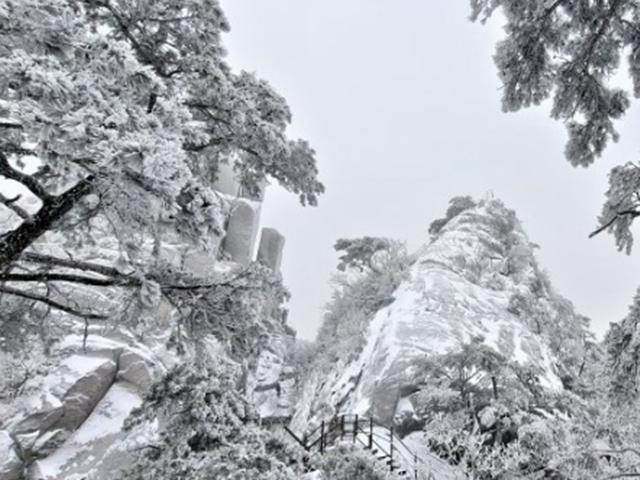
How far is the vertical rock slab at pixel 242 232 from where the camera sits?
23328mm

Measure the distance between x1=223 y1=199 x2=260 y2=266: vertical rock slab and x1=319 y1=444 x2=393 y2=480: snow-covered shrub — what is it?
1566 cm

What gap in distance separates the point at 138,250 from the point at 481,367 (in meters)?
9.29

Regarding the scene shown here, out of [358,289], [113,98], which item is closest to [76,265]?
[113,98]

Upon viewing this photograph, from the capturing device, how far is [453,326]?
56.4ft

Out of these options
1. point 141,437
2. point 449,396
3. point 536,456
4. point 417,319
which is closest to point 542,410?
point 536,456

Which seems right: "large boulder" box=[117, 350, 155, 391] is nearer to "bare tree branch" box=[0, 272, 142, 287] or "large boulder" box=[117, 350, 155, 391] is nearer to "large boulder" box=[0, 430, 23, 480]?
"large boulder" box=[0, 430, 23, 480]

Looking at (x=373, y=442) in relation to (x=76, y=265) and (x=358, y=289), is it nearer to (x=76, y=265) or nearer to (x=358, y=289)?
(x=76, y=265)

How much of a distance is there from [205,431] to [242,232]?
19.1m

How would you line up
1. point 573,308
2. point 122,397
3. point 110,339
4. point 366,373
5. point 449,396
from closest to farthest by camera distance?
1. point 449,396
2. point 122,397
3. point 110,339
4. point 366,373
5. point 573,308

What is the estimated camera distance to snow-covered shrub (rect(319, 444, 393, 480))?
7.77m

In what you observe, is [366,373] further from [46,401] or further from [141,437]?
[46,401]

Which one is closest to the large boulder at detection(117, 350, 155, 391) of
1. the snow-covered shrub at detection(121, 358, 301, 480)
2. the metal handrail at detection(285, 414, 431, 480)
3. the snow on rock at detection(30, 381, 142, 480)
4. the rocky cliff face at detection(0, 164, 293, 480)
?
the rocky cliff face at detection(0, 164, 293, 480)

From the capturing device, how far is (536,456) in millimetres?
9977

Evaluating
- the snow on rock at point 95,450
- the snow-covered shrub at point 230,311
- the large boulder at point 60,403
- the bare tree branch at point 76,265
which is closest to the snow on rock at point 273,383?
the snow on rock at point 95,450
